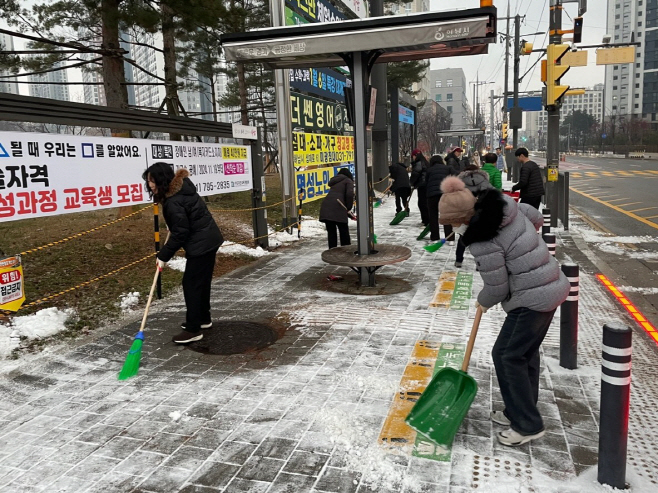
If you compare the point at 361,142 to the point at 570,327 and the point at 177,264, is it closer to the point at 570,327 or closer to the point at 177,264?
the point at 570,327

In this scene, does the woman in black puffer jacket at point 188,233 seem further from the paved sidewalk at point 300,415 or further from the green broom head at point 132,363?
the green broom head at point 132,363

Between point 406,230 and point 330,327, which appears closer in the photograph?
point 330,327

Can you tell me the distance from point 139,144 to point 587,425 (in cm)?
651

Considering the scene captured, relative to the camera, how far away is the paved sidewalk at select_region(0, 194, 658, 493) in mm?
3104

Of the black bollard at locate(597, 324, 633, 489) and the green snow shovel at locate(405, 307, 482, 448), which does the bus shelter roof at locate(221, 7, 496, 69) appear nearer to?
the green snow shovel at locate(405, 307, 482, 448)

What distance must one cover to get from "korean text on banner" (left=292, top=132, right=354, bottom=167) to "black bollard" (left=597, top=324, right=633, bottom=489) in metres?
10.3

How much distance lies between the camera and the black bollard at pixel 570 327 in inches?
178

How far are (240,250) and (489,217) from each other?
762 cm

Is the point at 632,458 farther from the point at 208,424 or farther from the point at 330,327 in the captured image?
the point at 330,327

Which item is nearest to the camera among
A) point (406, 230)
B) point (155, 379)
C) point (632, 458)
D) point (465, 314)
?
point (632, 458)

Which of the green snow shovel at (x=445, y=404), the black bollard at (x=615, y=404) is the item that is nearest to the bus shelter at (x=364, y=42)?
the green snow shovel at (x=445, y=404)

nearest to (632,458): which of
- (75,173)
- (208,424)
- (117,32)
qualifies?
(208,424)

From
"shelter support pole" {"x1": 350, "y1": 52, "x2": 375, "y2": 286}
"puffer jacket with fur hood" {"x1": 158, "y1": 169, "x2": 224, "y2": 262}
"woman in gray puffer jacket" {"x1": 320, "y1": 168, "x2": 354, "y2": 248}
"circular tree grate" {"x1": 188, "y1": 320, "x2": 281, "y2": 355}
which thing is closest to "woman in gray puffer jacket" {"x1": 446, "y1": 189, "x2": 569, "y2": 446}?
"circular tree grate" {"x1": 188, "y1": 320, "x2": 281, "y2": 355}

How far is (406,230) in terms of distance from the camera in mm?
12945
